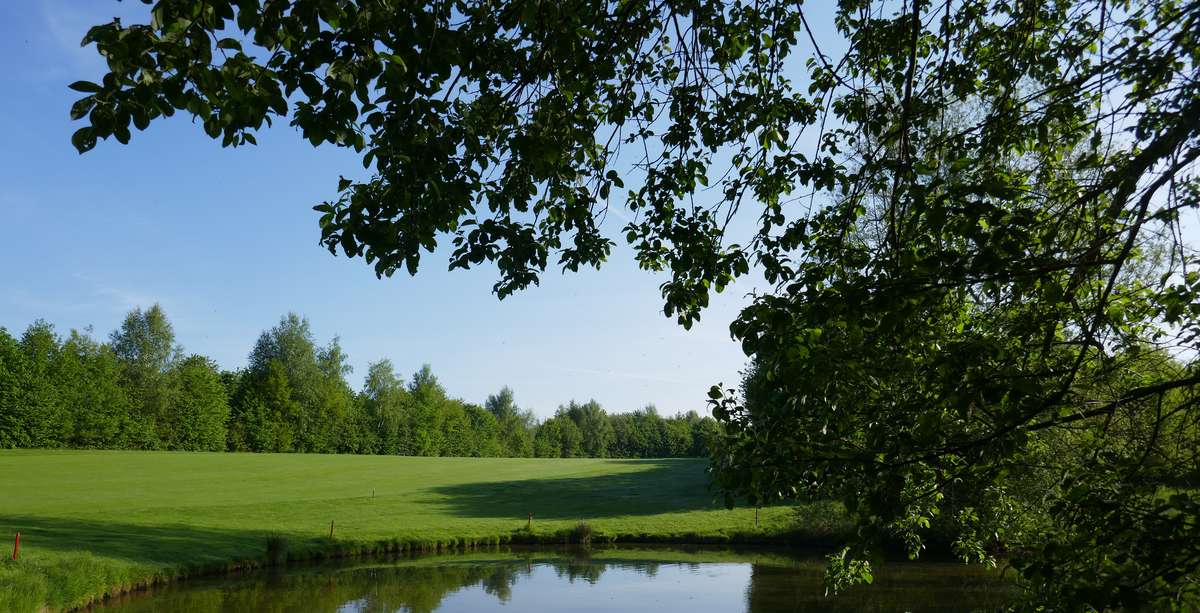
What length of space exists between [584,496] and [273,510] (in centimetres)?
1703

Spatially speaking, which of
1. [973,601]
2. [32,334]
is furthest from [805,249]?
[32,334]

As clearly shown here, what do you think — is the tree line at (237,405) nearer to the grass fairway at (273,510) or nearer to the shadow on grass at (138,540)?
the grass fairway at (273,510)

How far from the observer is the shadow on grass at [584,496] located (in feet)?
130

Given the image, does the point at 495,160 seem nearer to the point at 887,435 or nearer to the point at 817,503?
the point at 887,435

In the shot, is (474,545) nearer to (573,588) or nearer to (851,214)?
(573,588)

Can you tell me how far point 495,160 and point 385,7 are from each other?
2.12 m

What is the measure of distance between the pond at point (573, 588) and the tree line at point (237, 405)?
33.1 m

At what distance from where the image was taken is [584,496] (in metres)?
45.4

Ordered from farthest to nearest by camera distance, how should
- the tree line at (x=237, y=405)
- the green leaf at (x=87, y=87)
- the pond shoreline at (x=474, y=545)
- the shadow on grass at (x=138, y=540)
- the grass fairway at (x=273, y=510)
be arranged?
the tree line at (x=237, y=405) → the pond shoreline at (x=474, y=545) → the shadow on grass at (x=138, y=540) → the grass fairway at (x=273, y=510) → the green leaf at (x=87, y=87)

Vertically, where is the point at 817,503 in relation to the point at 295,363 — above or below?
below

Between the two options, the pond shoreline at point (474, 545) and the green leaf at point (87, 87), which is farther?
the pond shoreline at point (474, 545)

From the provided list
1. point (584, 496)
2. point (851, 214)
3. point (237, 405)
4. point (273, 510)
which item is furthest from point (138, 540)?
point (237, 405)

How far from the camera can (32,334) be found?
55906 millimetres

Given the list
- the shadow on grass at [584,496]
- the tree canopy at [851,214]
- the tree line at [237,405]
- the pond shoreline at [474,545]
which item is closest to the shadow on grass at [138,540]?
the pond shoreline at [474,545]
